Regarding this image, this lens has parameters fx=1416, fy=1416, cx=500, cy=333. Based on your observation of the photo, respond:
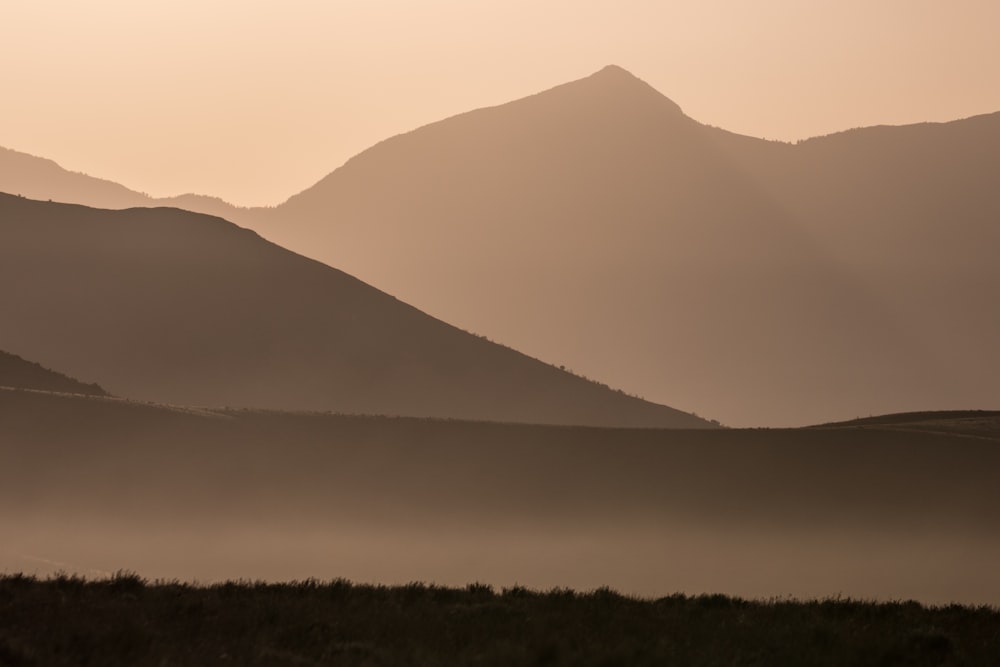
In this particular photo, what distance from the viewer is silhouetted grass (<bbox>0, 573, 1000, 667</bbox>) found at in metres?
13.1

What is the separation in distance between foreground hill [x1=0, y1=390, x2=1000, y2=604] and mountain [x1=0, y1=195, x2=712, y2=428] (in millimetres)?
80534

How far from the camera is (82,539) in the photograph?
33.3 m

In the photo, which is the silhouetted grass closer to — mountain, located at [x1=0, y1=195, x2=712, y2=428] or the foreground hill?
the foreground hill

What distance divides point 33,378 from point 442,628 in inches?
2635

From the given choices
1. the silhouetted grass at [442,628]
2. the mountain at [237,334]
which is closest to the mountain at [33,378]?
the mountain at [237,334]

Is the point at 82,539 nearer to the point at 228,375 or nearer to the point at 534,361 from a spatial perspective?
the point at 228,375

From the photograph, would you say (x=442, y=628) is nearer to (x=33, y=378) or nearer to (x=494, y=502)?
(x=494, y=502)

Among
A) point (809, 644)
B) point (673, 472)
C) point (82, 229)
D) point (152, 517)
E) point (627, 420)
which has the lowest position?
point (809, 644)

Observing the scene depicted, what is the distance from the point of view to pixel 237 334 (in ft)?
488

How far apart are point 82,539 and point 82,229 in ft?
436

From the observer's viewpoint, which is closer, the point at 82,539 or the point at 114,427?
the point at 82,539

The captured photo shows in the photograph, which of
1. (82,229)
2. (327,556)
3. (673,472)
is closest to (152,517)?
(327,556)

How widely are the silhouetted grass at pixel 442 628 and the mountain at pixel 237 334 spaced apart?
11384cm

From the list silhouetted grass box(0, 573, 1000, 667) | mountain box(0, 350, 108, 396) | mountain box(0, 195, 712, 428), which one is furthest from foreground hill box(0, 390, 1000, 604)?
mountain box(0, 195, 712, 428)
